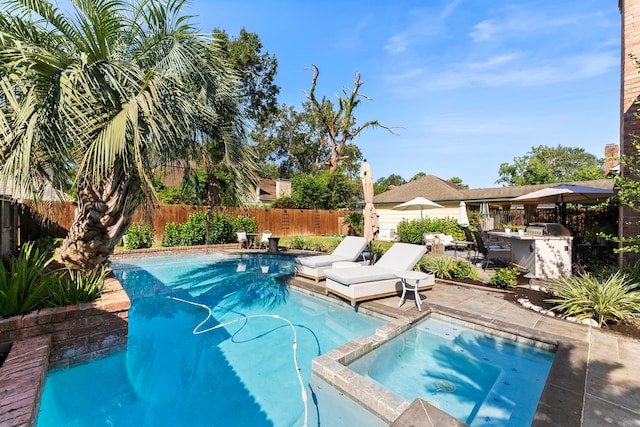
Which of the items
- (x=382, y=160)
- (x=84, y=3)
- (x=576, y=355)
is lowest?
(x=576, y=355)

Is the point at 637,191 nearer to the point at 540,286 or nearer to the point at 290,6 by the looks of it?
the point at 540,286

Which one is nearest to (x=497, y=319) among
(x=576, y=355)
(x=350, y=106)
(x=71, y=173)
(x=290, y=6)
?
(x=576, y=355)

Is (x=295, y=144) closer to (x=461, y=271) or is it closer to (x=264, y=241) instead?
(x=264, y=241)

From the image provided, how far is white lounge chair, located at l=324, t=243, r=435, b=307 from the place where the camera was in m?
6.00

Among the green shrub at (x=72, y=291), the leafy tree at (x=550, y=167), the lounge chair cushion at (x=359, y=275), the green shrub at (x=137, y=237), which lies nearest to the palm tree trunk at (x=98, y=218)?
the green shrub at (x=72, y=291)

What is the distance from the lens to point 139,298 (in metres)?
7.17

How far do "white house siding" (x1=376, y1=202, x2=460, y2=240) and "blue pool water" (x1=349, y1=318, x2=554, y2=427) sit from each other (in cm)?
1553

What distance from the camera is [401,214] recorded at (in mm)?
21438

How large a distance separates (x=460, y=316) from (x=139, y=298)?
7.28 m

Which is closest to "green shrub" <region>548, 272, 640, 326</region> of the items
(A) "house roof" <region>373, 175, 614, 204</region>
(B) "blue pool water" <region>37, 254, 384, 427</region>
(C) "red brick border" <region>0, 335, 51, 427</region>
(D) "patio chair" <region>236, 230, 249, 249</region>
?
(B) "blue pool water" <region>37, 254, 384, 427</region>

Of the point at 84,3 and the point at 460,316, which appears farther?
the point at 460,316

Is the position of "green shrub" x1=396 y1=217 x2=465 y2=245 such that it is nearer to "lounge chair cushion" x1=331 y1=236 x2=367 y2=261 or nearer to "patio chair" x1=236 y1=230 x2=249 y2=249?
"lounge chair cushion" x1=331 y1=236 x2=367 y2=261

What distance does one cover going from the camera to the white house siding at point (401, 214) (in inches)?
756

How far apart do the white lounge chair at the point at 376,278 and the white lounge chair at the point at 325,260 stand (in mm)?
1156
